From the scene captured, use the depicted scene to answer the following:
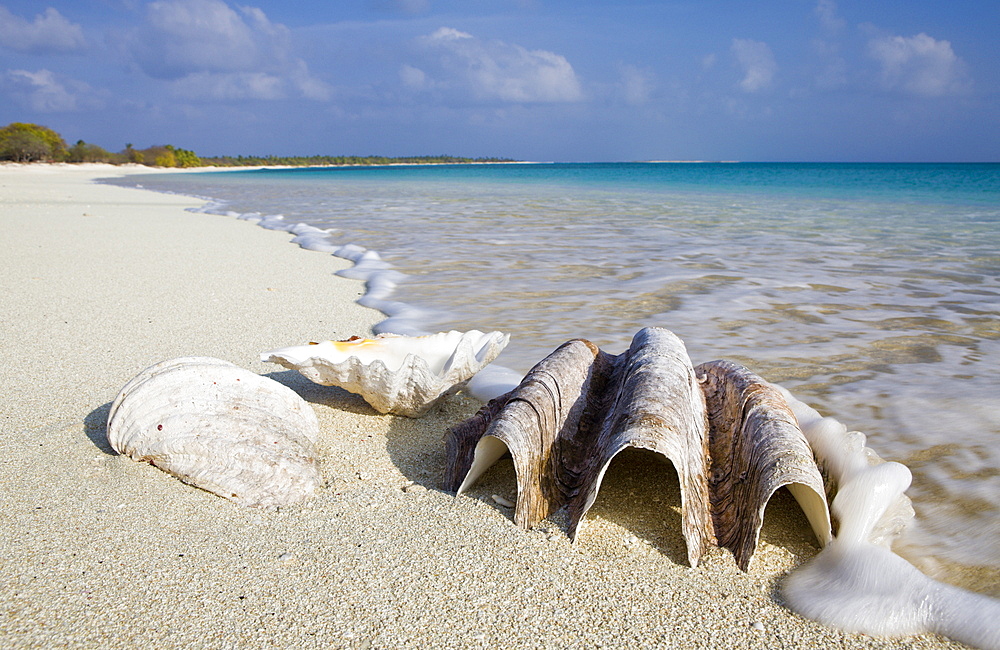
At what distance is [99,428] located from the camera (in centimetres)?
278

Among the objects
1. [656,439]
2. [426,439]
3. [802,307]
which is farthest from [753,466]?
[802,307]

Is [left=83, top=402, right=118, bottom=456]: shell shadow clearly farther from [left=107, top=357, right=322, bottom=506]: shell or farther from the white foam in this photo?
the white foam

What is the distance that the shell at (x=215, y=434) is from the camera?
231 centimetres

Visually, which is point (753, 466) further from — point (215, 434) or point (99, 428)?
point (99, 428)

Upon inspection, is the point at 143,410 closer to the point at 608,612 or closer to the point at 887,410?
the point at 608,612

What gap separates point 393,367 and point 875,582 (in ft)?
7.12

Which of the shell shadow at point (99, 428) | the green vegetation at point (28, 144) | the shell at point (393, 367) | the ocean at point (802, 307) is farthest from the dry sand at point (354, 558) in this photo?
the green vegetation at point (28, 144)

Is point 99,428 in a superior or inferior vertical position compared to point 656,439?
inferior

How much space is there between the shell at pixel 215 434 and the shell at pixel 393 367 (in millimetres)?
320

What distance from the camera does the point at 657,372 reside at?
93.0 inches

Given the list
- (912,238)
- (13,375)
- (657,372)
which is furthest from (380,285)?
(912,238)

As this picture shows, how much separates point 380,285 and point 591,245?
3.86 metres

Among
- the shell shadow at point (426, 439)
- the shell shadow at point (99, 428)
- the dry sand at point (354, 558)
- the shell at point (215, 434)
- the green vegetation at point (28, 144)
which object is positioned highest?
the green vegetation at point (28, 144)

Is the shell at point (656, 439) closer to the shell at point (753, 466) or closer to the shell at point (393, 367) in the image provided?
the shell at point (753, 466)
